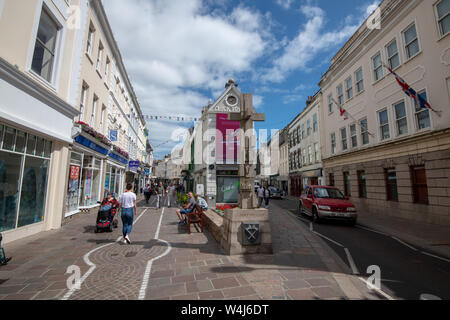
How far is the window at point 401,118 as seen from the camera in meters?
12.3

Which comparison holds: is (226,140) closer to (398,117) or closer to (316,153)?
(316,153)

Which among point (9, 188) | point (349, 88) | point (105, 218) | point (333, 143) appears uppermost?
point (349, 88)

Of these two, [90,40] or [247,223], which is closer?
[247,223]

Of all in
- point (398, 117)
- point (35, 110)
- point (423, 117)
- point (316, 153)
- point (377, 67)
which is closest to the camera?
point (35, 110)

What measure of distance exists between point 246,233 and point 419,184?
454 inches

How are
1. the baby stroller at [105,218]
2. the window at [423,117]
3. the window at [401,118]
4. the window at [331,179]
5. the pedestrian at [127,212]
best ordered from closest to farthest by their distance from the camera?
the pedestrian at [127,212] < the baby stroller at [105,218] < the window at [423,117] < the window at [401,118] < the window at [331,179]

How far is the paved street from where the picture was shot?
150 inches

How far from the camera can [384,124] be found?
545 inches

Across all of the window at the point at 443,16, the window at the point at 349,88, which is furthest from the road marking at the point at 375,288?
the window at the point at 349,88

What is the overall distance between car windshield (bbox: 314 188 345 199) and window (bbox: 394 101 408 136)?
5.62 metres

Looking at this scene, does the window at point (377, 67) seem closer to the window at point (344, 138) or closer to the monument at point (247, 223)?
the window at point (344, 138)

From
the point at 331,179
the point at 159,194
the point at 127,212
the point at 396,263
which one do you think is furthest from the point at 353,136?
the point at 127,212

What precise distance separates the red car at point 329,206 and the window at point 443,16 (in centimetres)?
897

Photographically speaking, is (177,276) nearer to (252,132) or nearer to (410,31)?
(252,132)
